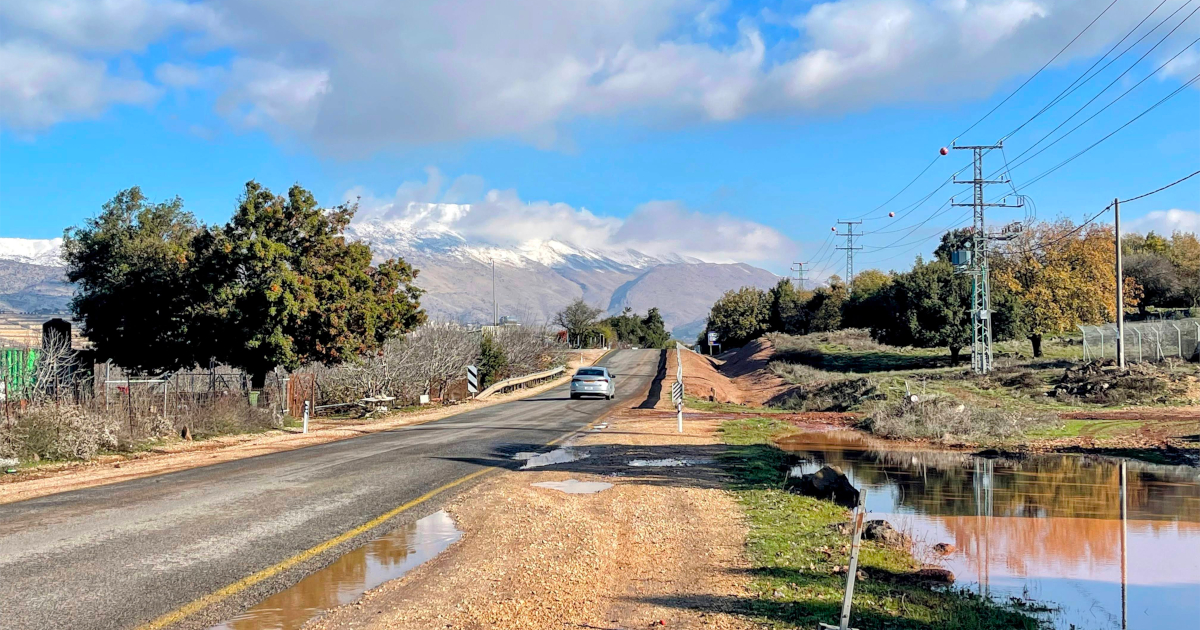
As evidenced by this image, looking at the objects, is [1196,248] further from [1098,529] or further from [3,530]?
[3,530]

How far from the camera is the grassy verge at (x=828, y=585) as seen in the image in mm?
6898

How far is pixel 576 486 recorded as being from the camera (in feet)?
47.1

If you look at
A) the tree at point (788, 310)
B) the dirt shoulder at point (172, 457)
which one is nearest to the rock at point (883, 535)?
the dirt shoulder at point (172, 457)

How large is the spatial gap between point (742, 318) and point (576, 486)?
105735 mm

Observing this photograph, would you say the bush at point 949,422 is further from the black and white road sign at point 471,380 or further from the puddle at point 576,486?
the black and white road sign at point 471,380

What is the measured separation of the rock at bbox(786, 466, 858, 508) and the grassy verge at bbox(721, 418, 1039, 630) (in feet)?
3.14

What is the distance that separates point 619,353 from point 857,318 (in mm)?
30961

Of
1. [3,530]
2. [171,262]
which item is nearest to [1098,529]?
[3,530]

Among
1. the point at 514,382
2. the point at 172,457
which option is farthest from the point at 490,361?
the point at 172,457

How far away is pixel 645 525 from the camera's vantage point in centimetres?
1080

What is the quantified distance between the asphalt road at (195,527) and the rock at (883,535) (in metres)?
5.57

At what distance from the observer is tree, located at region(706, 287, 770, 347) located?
11650 centimetres

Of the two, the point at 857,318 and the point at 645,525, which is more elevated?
the point at 857,318

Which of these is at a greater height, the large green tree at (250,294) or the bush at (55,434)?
the large green tree at (250,294)
